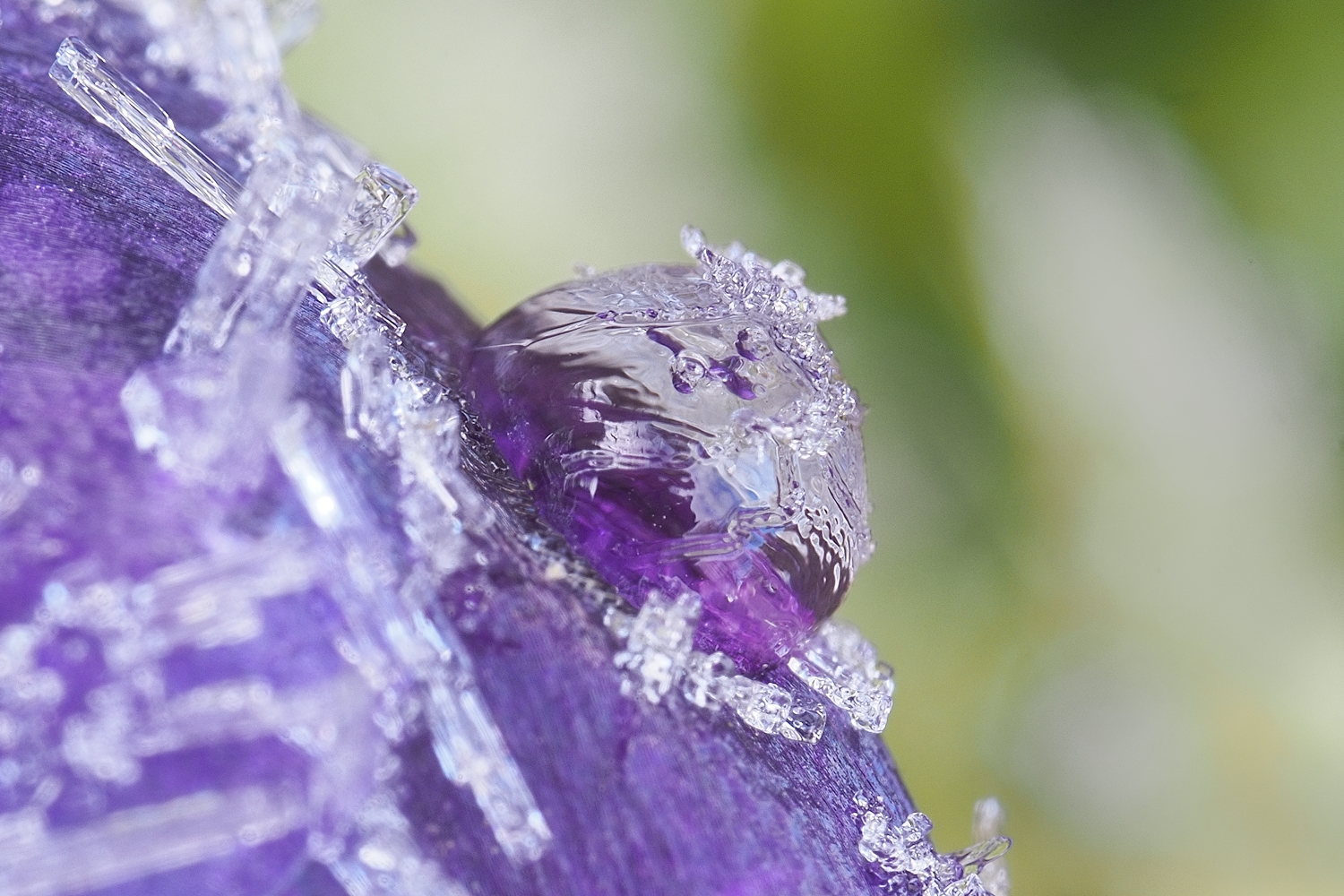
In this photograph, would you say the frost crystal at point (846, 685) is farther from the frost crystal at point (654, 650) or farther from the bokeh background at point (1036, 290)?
the bokeh background at point (1036, 290)

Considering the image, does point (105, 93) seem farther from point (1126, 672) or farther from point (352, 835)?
point (1126, 672)

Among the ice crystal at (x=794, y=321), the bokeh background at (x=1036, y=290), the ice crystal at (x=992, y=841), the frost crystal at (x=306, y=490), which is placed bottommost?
the frost crystal at (x=306, y=490)

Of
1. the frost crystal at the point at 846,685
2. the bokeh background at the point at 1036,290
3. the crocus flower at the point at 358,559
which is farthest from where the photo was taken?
the bokeh background at the point at 1036,290

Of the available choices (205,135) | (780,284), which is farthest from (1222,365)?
(205,135)

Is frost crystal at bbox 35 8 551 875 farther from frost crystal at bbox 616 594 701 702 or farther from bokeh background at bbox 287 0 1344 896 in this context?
bokeh background at bbox 287 0 1344 896

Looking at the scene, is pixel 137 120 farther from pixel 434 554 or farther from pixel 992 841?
pixel 992 841

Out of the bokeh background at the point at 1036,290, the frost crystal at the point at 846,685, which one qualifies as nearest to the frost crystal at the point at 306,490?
the frost crystal at the point at 846,685

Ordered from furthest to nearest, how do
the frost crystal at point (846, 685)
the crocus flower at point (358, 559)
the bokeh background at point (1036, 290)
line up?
the bokeh background at point (1036, 290) → the frost crystal at point (846, 685) → the crocus flower at point (358, 559)
